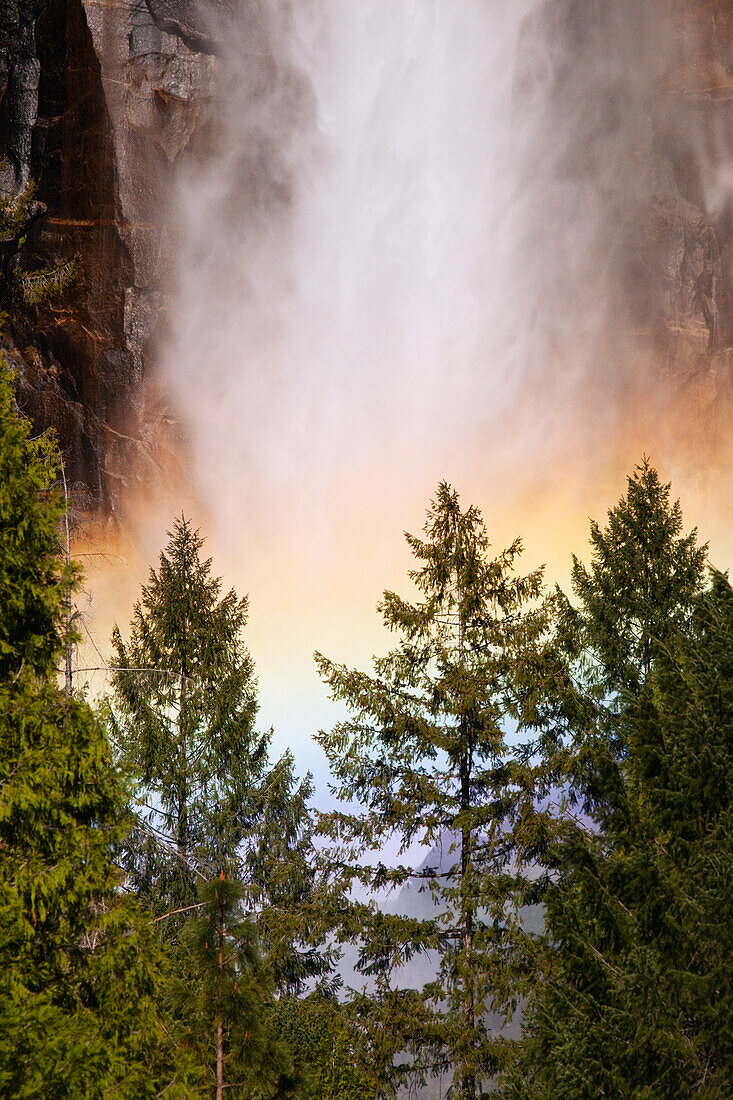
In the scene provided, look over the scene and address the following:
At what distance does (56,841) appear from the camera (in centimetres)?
416

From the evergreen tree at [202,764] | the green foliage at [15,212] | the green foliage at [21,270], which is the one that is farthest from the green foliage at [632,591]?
the green foliage at [15,212]

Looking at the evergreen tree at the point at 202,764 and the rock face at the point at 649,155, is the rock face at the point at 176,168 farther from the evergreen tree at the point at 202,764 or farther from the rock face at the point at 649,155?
the evergreen tree at the point at 202,764

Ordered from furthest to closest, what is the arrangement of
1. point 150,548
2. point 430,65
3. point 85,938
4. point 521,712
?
1. point 430,65
2. point 150,548
3. point 521,712
4. point 85,938

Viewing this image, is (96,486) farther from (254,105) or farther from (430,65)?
(430,65)

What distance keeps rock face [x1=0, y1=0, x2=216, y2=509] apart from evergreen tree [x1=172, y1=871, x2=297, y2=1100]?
14868mm

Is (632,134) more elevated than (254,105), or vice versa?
(254,105)

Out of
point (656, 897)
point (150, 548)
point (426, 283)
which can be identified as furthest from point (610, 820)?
point (426, 283)

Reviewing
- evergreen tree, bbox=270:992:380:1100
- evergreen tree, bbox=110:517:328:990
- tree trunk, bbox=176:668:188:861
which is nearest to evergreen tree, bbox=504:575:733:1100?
evergreen tree, bbox=270:992:380:1100

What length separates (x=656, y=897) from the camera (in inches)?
202

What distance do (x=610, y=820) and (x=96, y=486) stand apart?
14950 millimetres

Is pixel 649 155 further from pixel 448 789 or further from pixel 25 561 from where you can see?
pixel 25 561

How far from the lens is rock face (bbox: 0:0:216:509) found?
1805cm

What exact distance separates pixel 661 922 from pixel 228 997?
2.53 meters

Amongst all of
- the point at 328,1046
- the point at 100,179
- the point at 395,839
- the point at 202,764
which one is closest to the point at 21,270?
the point at 100,179
